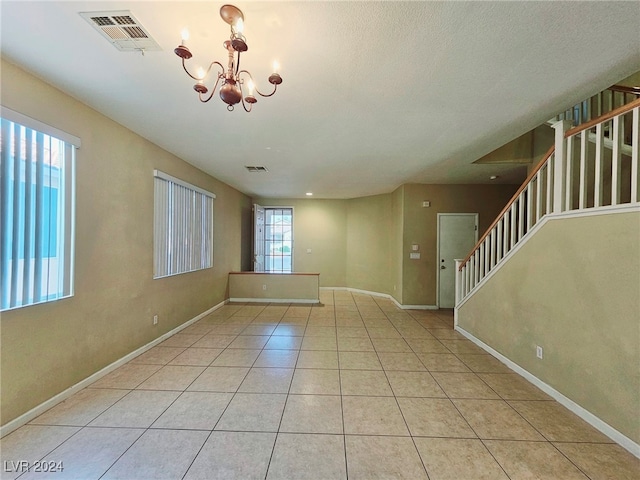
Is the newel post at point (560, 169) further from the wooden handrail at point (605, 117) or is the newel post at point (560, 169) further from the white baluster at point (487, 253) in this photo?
the white baluster at point (487, 253)

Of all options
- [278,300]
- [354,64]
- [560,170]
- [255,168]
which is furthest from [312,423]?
[278,300]

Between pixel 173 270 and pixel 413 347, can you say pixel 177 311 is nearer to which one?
pixel 173 270

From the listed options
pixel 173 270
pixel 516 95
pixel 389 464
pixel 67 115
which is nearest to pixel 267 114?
pixel 67 115

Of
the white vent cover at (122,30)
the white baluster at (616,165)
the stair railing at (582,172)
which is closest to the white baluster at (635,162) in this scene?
the stair railing at (582,172)

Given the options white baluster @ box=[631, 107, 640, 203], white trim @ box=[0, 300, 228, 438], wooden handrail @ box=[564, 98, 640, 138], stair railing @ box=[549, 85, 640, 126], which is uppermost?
stair railing @ box=[549, 85, 640, 126]

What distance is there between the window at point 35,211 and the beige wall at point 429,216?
5.20 m

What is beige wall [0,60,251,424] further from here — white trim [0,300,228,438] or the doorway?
the doorway

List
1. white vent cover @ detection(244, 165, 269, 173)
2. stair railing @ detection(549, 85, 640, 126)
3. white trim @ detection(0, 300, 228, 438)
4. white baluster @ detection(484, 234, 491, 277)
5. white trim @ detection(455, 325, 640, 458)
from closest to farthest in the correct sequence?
1. white trim @ detection(455, 325, 640, 458)
2. white trim @ detection(0, 300, 228, 438)
3. stair railing @ detection(549, 85, 640, 126)
4. white baluster @ detection(484, 234, 491, 277)
5. white vent cover @ detection(244, 165, 269, 173)

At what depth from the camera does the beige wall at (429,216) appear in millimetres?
5613

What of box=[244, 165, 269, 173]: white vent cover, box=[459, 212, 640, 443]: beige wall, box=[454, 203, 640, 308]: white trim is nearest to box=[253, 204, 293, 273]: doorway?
box=[244, 165, 269, 173]: white vent cover

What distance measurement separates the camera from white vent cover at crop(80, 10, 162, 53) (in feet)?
4.92

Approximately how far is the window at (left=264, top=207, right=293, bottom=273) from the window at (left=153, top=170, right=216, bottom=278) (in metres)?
2.74

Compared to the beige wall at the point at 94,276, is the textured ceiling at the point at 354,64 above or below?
above

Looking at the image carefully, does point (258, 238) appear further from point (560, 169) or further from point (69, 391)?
point (560, 169)
